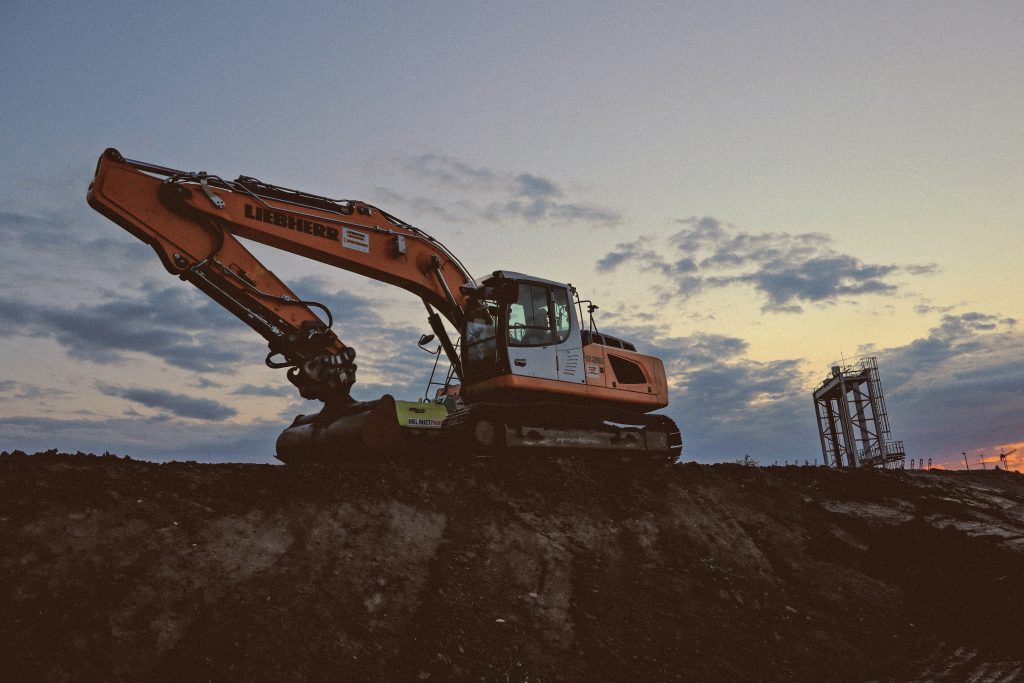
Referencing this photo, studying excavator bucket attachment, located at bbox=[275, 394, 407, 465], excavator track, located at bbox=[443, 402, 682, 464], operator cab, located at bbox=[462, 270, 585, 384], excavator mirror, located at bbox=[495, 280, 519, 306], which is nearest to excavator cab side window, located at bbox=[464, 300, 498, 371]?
operator cab, located at bbox=[462, 270, 585, 384]

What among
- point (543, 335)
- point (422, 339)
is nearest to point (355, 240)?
point (422, 339)

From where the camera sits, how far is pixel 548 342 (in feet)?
41.9

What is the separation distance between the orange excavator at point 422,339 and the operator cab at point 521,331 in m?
0.02

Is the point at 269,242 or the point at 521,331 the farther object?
the point at 521,331

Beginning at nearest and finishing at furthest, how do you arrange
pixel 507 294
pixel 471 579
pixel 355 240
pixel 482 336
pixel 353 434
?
pixel 471 579, pixel 353 434, pixel 355 240, pixel 507 294, pixel 482 336

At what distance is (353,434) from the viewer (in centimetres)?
→ 1034

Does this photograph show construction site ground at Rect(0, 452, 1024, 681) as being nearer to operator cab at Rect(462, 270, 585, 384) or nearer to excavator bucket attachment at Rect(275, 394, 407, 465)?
excavator bucket attachment at Rect(275, 394, 407, 465)

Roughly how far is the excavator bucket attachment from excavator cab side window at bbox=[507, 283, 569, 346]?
282cm

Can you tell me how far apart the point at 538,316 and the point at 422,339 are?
7.32ft

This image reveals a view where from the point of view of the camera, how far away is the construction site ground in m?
6.30

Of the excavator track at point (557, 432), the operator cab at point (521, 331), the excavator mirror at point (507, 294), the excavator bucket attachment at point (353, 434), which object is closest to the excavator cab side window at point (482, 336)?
the operator cab at point (521, 331)

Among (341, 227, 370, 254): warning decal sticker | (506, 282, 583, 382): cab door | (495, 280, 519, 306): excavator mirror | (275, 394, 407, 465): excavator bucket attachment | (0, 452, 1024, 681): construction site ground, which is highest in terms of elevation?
(341, 227, 370, 254): warning decal sticker

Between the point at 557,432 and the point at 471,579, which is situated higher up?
the point at 557,432

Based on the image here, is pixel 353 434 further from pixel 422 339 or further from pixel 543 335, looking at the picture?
pixel 543 335
